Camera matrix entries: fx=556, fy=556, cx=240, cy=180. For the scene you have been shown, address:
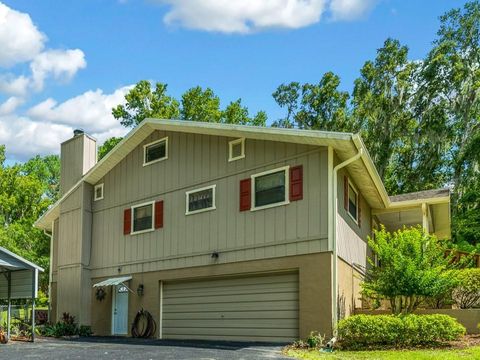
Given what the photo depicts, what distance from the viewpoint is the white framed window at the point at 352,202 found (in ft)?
48.4

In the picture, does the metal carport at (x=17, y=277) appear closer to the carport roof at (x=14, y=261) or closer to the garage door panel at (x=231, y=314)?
the carport roof at (x=14, y=261)

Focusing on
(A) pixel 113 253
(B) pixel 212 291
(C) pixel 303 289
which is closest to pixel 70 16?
(A) pixel 113 253

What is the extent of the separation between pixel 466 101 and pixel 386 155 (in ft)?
16.6

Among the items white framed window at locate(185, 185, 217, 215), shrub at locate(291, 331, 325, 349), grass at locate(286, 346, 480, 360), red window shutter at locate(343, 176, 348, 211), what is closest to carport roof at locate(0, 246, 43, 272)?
white framed window at locate(185, 185, 217, 215)

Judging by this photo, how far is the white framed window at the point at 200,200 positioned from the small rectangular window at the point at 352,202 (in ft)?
11.9

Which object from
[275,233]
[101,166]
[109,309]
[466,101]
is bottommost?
[109,309]

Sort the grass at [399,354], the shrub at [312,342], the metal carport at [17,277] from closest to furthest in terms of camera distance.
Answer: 1. the grass at [399,354]
2. the shrub at [312,342]
3. the metal carport at [17,277]

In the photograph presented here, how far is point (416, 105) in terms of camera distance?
3130cm

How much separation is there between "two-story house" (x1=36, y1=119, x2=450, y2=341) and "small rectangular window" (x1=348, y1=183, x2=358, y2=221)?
6cm

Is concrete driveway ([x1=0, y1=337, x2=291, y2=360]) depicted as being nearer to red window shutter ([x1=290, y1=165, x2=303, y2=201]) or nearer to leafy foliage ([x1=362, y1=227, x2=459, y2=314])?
leafy foliage ([x1=362, y1=227, x2=459, y2=314])

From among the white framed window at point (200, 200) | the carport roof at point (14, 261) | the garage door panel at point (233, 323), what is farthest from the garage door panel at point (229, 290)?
the carport roof at point (14, 261)

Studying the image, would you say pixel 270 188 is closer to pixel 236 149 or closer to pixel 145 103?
pixel 236 149

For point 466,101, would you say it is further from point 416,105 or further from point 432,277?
point 432,277

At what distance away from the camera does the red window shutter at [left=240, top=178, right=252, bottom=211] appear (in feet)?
46.9
